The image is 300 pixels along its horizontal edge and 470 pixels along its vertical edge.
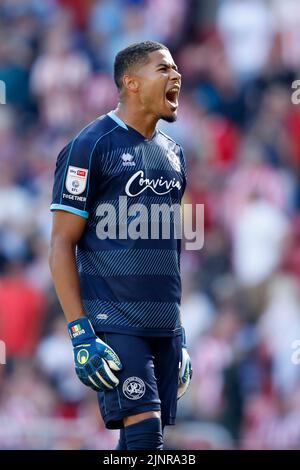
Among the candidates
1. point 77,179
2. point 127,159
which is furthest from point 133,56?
point 77,179

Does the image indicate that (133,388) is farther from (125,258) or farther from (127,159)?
(127,159)

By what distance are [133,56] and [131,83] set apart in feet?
0.42

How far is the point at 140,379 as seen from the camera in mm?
5930

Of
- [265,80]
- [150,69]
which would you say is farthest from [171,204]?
[265,80]

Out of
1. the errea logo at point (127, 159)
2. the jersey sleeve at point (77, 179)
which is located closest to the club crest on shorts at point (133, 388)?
the jersey sleeve at point (77, 179)

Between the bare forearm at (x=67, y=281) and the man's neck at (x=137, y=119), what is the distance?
71 cm

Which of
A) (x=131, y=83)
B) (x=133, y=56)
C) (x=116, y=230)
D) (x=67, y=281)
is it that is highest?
(x=133, y=56)

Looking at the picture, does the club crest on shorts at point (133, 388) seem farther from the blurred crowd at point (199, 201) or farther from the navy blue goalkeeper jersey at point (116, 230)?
the blurred crowd at point (199, 201)

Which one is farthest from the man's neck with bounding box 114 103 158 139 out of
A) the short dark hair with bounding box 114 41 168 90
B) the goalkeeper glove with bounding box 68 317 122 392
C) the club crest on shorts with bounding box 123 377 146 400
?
the club crest on shorts with bounding box 123 377 146 400

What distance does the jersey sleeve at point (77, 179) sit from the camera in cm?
595

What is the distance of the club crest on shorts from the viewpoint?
5.91m

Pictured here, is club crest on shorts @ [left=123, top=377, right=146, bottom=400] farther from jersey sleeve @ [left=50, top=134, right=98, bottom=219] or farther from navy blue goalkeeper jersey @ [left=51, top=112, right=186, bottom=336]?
jersey sleeve @ [left=50, top=134, right=98, bottom=219]

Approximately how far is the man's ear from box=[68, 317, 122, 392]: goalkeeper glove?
1121 millimetres

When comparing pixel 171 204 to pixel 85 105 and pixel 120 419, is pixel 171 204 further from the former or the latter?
pixel 85 105
